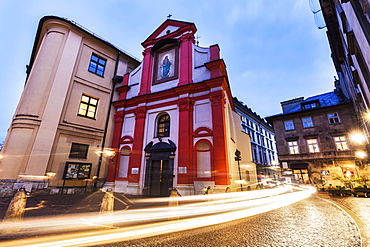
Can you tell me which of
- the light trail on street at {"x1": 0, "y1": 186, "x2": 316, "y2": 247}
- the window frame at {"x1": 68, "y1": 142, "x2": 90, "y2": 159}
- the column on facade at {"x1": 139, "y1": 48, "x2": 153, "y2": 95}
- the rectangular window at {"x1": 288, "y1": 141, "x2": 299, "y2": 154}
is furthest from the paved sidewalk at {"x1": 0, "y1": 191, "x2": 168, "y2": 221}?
the rectangular window at {"x1": 288, "y1": 141, "x2": 299, "y2": 154}

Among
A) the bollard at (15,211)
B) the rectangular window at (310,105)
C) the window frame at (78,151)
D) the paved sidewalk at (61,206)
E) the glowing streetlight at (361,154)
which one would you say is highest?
the rectangular window at (310,105)

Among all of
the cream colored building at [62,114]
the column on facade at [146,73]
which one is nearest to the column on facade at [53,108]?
the cream colored building at [62,114]

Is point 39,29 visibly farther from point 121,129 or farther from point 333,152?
point 333,152

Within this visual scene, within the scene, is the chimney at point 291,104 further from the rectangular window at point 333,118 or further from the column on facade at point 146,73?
the column on facade at point 146,73

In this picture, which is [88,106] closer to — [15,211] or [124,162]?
[124,162]

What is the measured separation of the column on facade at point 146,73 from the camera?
51.0 feet

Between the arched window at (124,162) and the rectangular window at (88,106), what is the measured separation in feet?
14.2

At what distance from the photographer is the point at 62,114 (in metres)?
12.5

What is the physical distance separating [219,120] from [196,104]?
2637 mm

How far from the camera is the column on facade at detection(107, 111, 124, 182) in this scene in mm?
13695

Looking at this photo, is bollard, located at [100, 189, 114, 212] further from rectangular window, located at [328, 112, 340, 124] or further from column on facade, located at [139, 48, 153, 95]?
rectangular window, located at [328, 112, 340, 124]

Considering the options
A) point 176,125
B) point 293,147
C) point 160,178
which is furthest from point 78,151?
point 293,147

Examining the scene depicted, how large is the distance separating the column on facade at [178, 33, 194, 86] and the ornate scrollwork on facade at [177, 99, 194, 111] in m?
1.81

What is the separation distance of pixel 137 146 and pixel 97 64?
951 cm
